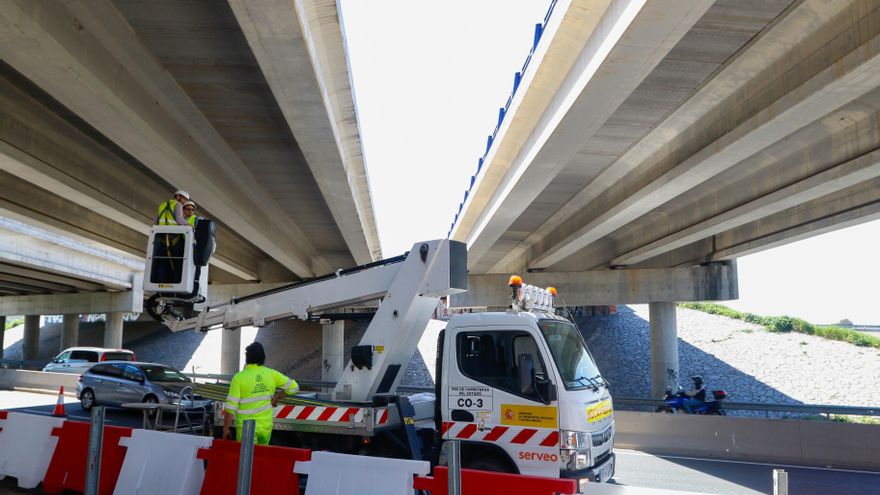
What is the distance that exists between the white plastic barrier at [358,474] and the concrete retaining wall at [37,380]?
21631 millimetres

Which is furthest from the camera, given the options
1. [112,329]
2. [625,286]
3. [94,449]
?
[112,329]

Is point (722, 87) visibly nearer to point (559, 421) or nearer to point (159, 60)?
point (559, 421)

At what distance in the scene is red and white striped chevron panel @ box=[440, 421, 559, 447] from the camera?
629cm

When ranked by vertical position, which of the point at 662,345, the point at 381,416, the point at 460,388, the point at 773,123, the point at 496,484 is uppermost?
the point at 773,123

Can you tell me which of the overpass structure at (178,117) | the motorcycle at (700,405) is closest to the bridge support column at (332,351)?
the overpass structure at (178,117)

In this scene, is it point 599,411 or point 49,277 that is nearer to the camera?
point 599,411

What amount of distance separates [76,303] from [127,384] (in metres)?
25.5

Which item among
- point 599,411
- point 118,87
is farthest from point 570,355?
point 118,87

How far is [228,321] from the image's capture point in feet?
27.8

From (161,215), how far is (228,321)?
1.78 meters

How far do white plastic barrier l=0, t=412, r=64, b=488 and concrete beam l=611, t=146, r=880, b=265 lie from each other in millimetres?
13491

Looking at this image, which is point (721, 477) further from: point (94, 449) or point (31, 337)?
point (31, 337)

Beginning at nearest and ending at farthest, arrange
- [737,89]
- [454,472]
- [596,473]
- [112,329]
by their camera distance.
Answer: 1. [454,472]
2. [596,473]
3. [737,89]
4. [112,329]

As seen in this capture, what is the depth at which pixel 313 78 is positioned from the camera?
28.6 feet
